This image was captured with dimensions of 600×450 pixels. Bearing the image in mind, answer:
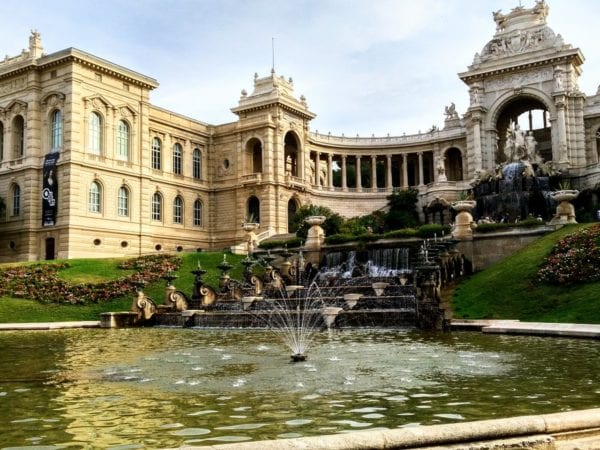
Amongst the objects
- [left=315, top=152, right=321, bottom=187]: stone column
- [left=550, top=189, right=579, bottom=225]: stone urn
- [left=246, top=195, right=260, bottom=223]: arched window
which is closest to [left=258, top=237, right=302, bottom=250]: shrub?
[left=246, top=195, right=260, bottom=223]: arched window

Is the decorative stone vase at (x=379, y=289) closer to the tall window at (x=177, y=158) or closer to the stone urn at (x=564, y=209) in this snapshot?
the stone urn at (x=564, y=209)

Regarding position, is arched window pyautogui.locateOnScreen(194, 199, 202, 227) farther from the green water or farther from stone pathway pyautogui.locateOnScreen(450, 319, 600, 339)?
the green water

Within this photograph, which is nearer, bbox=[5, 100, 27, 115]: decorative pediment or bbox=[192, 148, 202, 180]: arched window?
bbox=[5, 100, 27, 115]: decorative pediment

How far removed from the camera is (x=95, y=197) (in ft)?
170

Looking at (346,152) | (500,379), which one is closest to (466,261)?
(500,379)

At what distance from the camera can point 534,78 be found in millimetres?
61625

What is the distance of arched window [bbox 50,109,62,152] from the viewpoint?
5136 centimetres

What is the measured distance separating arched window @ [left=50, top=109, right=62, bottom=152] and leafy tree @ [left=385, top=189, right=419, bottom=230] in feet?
105

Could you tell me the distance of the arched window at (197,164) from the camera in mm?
65062

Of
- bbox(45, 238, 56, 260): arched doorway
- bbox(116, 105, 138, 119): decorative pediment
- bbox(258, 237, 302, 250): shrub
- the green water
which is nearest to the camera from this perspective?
the green water

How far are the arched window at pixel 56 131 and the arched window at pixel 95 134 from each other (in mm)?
2382

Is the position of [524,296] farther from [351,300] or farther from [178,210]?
[178,210]

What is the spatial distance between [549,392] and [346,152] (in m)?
66.5

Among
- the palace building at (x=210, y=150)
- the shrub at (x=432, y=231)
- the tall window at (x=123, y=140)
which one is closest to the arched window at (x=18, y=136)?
the palace building at (x=210, y=150)
